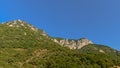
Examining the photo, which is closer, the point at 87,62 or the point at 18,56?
the point at 87,62

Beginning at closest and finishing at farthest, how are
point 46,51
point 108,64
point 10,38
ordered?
point 108,64
point 46,51
point 10,38

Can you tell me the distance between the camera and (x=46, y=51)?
140875 mm

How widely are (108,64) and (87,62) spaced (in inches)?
378

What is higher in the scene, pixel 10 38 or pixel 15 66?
pixel 10 38

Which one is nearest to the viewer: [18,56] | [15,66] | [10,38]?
[15,66]

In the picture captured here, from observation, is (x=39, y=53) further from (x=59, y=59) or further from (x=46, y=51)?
(x=59, y=59)

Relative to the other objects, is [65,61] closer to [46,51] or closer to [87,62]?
[87,62]

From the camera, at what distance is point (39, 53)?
138 m

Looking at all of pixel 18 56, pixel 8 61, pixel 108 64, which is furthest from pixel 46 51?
pixel 108 64

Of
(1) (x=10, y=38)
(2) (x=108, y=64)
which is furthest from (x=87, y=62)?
(1) (x=10, y=38)

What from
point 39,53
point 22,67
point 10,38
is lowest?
point 22,67

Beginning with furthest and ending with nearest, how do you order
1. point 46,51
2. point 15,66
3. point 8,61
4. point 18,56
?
1. point 46,51
2. point 18,56
3. point 8,61
4. point 15,66

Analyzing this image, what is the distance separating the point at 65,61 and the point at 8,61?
2701 centimetres

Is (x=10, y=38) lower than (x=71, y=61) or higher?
higher
